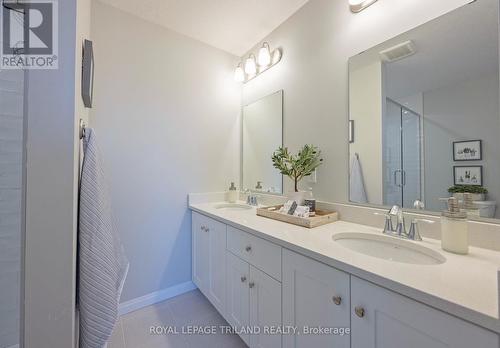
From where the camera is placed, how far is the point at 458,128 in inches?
36.6

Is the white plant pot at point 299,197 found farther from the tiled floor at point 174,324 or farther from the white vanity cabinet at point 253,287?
the tiled floor at point 174,324

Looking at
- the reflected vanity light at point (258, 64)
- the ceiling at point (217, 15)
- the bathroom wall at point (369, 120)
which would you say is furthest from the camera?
the reflected vanity light at point (258, 64)

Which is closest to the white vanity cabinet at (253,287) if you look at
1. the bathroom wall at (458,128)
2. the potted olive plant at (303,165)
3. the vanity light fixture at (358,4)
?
the potted olive plant at (303,165)

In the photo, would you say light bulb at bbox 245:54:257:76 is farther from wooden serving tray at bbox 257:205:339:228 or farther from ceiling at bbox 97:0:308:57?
wooden serving tray at bbox 257:205:339:228

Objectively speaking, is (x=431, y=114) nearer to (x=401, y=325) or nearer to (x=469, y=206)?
(x=469, y=206)

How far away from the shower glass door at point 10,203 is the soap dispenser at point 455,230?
192cm

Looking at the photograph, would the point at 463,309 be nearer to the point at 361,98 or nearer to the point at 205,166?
the point at 361,98

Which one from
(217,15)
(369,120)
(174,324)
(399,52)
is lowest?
(174,324)

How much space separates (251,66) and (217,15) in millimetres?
516

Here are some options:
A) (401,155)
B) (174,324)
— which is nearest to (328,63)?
(401,155)

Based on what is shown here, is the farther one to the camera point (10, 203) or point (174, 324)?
point (174, 324)

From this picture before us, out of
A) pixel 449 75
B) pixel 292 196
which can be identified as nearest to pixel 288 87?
pixel 292 196

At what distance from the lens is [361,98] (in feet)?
4.20

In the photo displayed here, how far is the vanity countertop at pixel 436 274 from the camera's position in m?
0.51
